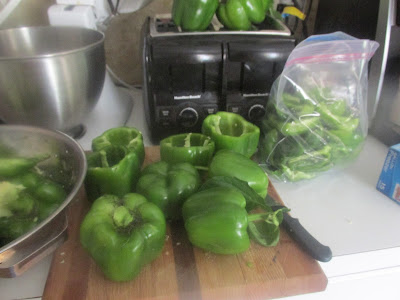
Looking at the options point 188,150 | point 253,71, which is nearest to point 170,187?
point 188,150

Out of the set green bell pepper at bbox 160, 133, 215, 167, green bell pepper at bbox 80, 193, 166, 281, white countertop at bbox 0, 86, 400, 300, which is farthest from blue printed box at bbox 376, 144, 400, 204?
green bell pepper at bbox 80, 193, 166, 281

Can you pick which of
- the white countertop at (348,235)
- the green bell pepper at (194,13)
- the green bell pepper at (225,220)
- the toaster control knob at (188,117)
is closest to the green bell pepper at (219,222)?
the green bell pepper at (225,220)

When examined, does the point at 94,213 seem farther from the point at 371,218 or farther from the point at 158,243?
the point at 371,218

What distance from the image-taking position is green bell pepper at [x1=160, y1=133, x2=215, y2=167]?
66cm

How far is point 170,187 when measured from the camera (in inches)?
22.5

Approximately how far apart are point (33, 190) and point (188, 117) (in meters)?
0.35

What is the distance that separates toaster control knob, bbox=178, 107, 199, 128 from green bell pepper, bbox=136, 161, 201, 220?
0.17 m

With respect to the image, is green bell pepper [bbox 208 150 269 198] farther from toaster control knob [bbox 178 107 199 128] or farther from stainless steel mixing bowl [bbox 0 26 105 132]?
stainless steel mixing bowl [bbox 0 26 105 132]

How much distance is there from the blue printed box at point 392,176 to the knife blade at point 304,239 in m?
0.22

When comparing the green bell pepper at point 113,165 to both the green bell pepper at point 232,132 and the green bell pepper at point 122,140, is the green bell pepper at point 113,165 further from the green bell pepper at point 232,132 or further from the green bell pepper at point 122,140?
the green bell pepper at point 232,132

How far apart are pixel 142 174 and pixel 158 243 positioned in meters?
0.16

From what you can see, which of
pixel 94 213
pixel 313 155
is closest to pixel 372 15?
pixel 313 155

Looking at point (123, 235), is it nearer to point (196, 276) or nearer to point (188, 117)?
point (196, 276)

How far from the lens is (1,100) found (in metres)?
0.64
